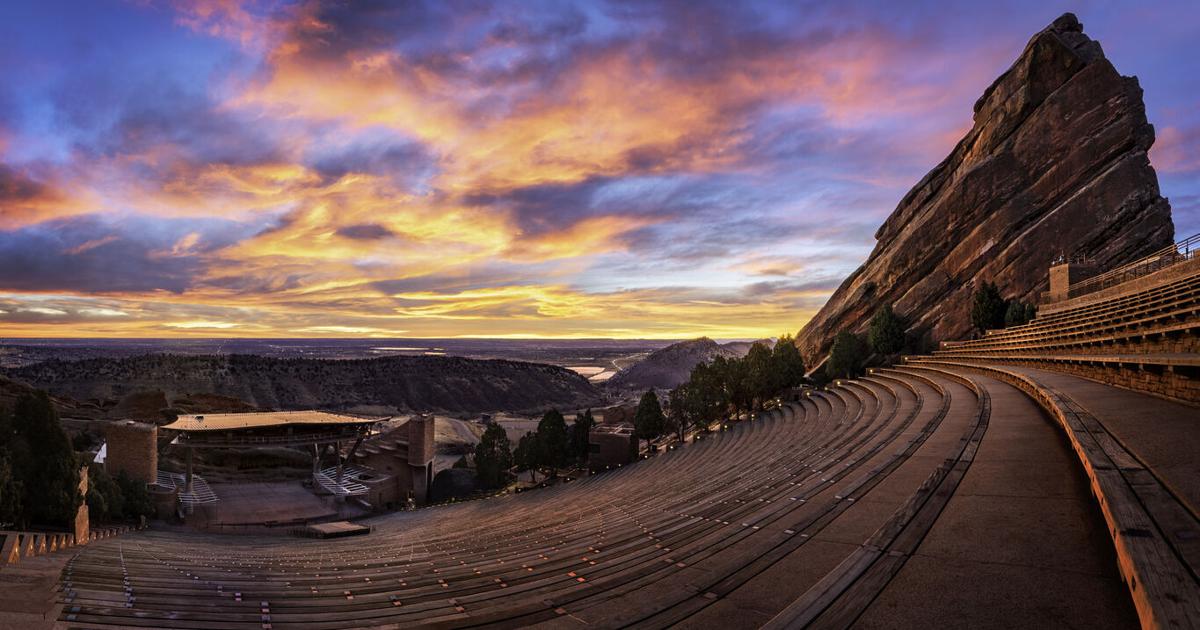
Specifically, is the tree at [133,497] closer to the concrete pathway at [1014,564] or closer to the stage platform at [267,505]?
the stage platform at [267,505]

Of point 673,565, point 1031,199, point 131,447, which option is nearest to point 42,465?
point 131,447

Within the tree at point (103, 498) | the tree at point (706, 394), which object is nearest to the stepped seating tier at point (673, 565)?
the tree at point (103, 498)

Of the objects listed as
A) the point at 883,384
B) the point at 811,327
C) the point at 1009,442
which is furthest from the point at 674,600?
the point at 811,327

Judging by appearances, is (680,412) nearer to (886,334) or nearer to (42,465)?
(886,334)

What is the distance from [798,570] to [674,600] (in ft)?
4.11

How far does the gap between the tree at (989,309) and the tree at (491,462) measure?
38763 mm

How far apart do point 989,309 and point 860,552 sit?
4984cm

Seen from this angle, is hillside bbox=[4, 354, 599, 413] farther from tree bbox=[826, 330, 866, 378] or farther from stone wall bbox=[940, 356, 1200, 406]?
stone wall bbox=[940, 356, 1200, 406]

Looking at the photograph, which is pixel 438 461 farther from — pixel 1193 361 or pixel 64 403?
pixel 1193 361

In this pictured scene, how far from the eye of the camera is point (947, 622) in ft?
13.2

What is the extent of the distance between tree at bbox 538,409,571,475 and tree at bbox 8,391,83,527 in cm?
2503

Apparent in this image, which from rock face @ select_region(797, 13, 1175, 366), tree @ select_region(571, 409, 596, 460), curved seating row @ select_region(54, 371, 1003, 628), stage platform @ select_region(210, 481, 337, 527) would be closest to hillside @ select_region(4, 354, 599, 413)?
stage platform @ select_region(210, 481, 337, 527)

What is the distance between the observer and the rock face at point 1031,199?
49.5 metres

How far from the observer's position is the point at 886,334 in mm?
52219
